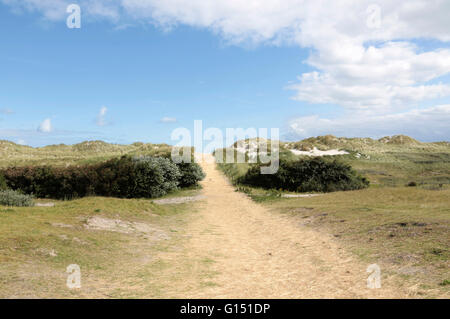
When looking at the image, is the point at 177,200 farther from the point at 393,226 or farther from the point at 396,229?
the point at 396,229

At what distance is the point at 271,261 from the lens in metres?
7.68

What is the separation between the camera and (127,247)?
8.45m

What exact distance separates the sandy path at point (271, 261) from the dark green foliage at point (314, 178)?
28.8 ft

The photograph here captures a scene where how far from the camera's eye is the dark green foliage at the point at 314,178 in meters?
21.8

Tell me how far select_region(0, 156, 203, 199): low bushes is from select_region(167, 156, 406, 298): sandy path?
6180 mm

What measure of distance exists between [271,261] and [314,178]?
1552 centimetres

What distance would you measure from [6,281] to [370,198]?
1531 centimetres

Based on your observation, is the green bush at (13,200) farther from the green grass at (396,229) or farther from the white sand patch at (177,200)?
the green grass at (396,229)

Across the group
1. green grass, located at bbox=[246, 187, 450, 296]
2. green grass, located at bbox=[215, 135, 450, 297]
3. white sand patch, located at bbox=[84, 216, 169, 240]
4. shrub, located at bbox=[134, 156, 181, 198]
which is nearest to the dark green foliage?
green grass, located at bbox=[215, 135, 450, 297]

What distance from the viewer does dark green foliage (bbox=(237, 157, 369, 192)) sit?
21.8m

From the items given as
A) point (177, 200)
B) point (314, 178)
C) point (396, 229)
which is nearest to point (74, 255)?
point (396, 229)

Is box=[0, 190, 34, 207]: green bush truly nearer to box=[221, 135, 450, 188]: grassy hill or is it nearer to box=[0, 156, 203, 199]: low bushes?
box=[0, 156, 203, 199]: low bushes
